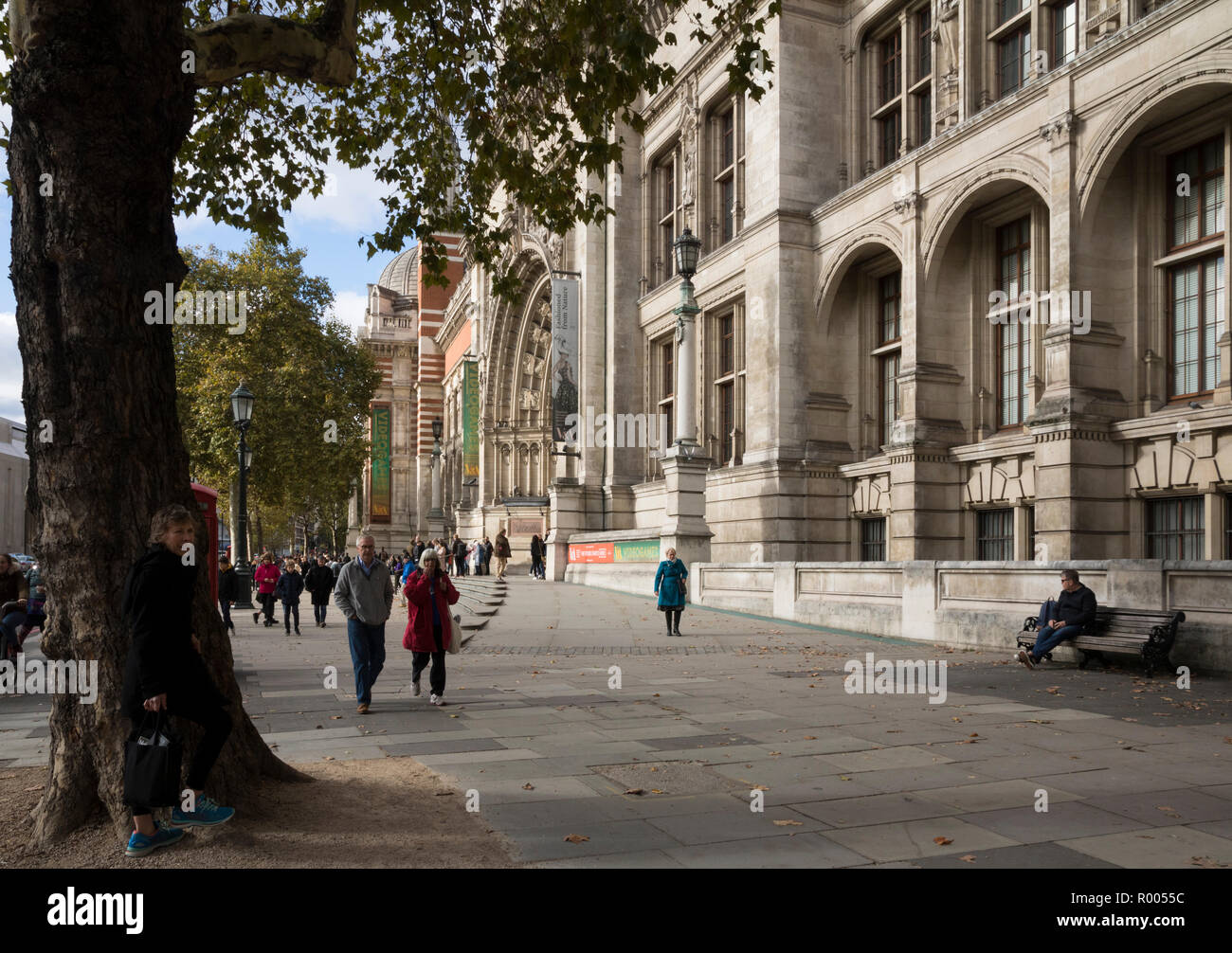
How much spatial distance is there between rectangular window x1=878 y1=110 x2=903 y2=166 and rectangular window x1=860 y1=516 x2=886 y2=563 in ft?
27.8

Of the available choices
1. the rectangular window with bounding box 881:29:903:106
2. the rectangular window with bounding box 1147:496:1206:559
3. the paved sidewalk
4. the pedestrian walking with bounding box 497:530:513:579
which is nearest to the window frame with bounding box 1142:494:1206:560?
the rectangular window with bounding box 1147:496:1206:559

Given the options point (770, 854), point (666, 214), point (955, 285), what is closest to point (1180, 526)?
point (955, 285)

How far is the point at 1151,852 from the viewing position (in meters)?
4.93

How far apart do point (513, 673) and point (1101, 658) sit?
7035 millimetres

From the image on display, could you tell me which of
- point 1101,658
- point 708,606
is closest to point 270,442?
point 708,606

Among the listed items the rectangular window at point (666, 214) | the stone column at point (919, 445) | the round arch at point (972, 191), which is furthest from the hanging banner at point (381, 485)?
the round arch at point (972, 191)

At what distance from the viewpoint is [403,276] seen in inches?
3777

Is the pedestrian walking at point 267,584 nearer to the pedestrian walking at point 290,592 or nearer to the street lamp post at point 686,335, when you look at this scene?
the pedestrian walking at point 290,592

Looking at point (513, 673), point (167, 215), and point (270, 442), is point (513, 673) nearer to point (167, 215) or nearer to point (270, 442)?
point (167, 215)

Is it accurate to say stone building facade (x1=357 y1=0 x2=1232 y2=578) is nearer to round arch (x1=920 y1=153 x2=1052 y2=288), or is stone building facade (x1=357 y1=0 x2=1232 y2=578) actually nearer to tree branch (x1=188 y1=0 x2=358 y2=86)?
round arch (x1=920 y1=153 x2=1052 y2=288)

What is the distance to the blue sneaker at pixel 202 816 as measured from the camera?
5.13m

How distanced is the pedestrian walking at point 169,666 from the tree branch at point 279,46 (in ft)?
9.85

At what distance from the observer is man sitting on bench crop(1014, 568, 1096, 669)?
11.8 m
